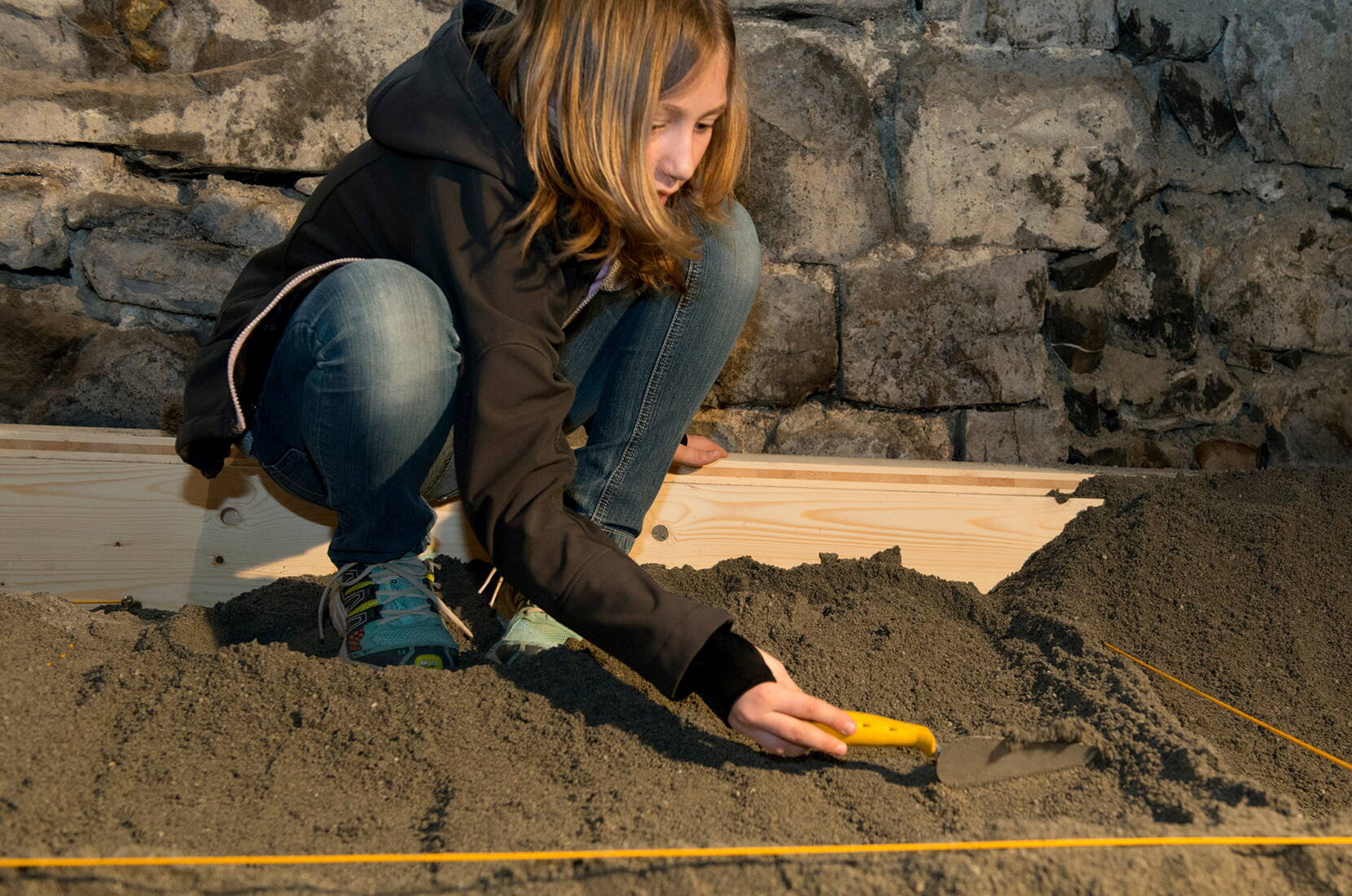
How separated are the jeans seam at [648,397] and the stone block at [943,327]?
0.57m

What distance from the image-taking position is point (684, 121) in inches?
42.6

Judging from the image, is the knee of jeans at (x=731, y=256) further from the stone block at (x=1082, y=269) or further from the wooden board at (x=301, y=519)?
the stone block at (x=1082, y=269)

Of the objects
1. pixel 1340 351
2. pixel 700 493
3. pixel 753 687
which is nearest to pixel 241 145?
pixel 700 493

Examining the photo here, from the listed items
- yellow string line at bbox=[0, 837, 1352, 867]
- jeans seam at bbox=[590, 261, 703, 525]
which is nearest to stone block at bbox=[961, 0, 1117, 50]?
jeans seam at bbox=[590, 261, 703, 525]

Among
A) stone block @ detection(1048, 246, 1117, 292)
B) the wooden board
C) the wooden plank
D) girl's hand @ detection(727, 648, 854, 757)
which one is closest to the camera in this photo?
girl's hand @ detection(727, 648, 854, 757)

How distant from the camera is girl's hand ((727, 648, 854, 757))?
0.95m

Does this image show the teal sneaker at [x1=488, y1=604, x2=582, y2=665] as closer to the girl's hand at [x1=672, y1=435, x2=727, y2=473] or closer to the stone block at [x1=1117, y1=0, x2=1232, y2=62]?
the girl's hand at [x1=672, y1=435, x2=727, y2=473]

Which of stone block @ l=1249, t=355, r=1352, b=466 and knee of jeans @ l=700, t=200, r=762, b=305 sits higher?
knee of jeans @ l=700, t=200, r=762, b=305

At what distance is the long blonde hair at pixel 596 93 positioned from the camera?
1.02 meters

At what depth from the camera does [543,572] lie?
102 centimetres

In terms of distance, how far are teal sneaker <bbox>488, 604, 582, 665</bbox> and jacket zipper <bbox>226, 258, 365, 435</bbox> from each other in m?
0.39

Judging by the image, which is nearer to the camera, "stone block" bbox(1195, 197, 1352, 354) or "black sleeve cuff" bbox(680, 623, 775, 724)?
"black sleeve cuff" bbox(680, 623, 775, 724)

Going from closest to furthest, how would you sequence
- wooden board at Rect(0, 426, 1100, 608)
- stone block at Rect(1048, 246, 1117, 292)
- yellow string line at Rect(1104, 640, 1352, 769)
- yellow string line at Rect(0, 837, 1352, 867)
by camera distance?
yellow string line at Rect(0, 837, 1352, 867), yellow string line at Rect(1104, 640, 1352, 769), wooden board at Rect(0, 426, 1100, 608), stone block at Rect(1048, 246, 1117, 292)

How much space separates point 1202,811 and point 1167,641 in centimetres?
52
